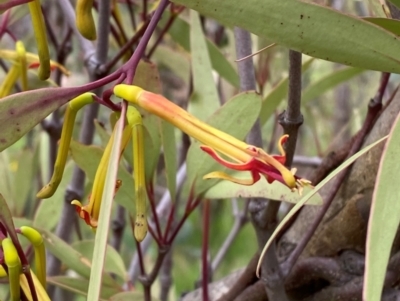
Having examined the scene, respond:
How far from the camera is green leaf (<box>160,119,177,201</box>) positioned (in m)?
0.37

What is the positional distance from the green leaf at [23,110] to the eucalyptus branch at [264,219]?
0.18 m

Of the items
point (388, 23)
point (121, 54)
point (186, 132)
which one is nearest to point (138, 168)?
point (186, 132)

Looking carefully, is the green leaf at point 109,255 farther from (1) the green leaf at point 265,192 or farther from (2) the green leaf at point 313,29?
(2) the green leaf at point 313,29

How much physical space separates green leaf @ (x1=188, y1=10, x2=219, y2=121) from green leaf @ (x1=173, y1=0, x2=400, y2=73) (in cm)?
23

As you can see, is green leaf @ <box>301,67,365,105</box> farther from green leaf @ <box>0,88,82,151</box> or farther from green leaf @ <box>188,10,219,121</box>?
green leaf @ <box>0,88,82,151</box>

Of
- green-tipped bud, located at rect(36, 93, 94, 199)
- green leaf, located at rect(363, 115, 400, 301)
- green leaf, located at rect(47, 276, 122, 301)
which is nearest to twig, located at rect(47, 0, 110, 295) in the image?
green leaf, located at rect(47, 276, 122, 301)

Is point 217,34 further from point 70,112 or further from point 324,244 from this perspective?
point 70,112

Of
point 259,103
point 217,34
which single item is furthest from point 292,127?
point 217,34

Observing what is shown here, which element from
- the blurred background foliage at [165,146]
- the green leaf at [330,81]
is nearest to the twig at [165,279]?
the blurred background foliage at [165,146]

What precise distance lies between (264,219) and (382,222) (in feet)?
0.66

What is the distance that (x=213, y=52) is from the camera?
58 cm

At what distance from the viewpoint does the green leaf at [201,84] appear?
1.45ft

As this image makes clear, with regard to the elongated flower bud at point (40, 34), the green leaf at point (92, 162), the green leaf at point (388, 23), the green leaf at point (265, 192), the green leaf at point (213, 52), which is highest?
the green leaf at point (213, 52)

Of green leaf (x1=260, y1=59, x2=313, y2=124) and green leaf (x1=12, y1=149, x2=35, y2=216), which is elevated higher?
green leaf (x1=260, y1=59, x2=313, y2=124)
